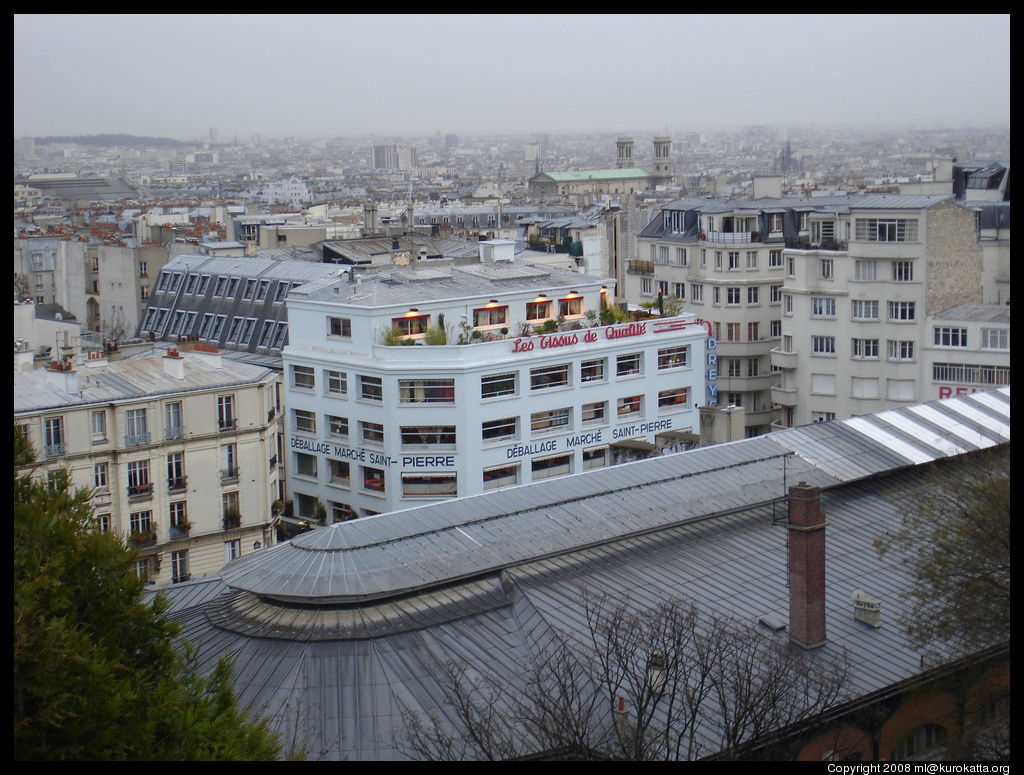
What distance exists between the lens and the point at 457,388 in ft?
125

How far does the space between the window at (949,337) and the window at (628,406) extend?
36.0ft

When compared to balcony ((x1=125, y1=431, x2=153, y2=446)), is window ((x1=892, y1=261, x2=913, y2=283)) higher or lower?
higher

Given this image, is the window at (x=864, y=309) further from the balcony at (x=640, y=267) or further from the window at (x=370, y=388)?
the window at (x=370, y=388)

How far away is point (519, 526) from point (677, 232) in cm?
3552

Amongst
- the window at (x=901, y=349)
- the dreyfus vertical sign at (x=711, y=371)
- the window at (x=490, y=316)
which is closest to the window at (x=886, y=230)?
the window at (x=901, y=349)

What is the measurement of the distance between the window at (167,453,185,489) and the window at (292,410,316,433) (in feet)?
26.5

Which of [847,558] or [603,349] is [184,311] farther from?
[847,558]

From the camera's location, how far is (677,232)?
5675 centimetres

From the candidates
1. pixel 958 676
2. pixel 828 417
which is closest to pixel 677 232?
pixel 828 417

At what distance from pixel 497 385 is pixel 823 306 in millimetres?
14800

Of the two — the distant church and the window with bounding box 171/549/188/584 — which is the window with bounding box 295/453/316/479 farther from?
the distant church

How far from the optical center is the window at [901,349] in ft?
152

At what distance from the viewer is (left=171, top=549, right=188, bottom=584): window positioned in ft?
106

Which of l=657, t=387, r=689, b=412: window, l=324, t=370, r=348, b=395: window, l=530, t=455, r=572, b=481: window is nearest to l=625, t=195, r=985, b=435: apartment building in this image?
l=657, t=387, r=689, b=412: window
